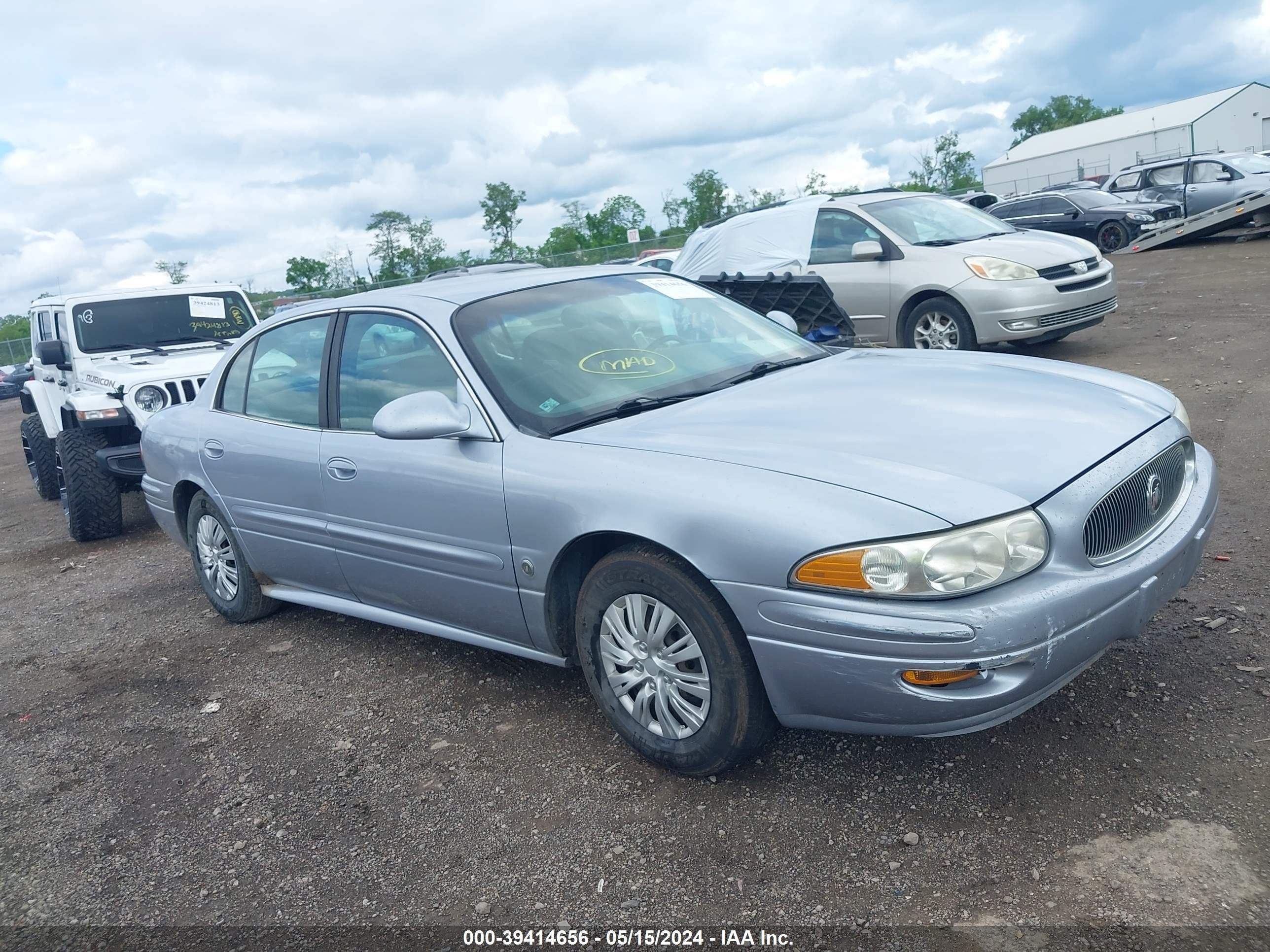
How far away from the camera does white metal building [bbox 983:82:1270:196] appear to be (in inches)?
2489

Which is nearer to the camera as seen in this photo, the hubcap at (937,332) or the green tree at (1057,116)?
the hubcap at (937,332)

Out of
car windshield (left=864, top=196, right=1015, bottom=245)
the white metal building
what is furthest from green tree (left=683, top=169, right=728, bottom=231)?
car windshield (left=864, top=196, right=1015, bottom=245)

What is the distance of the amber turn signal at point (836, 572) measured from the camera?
256 cm

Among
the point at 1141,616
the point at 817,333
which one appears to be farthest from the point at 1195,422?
the point at 1141,616

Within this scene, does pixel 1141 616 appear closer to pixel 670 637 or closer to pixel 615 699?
pixel 670 637

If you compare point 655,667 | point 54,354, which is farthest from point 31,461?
point 655,667

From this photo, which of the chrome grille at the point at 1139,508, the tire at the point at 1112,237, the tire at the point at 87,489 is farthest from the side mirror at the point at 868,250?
the tire at the point at 1112,237

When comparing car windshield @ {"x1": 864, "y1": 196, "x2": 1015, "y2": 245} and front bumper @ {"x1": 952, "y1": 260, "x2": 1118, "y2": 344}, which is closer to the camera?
front bumper @ {"x1": 952, "y1": 260, "x2": 1118, "y2": 344}

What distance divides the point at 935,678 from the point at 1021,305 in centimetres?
676

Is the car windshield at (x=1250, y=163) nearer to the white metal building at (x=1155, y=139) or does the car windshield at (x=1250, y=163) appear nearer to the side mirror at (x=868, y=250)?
the side mirror at (x=868, y=250)

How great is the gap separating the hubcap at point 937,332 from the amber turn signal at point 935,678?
22.0 ft

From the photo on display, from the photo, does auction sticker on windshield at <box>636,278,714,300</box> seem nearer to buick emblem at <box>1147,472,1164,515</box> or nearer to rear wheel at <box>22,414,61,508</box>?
buick emblem at <box>1147,472,1164,515</box>

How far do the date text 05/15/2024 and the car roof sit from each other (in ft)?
7.46

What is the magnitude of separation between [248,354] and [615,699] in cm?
281
